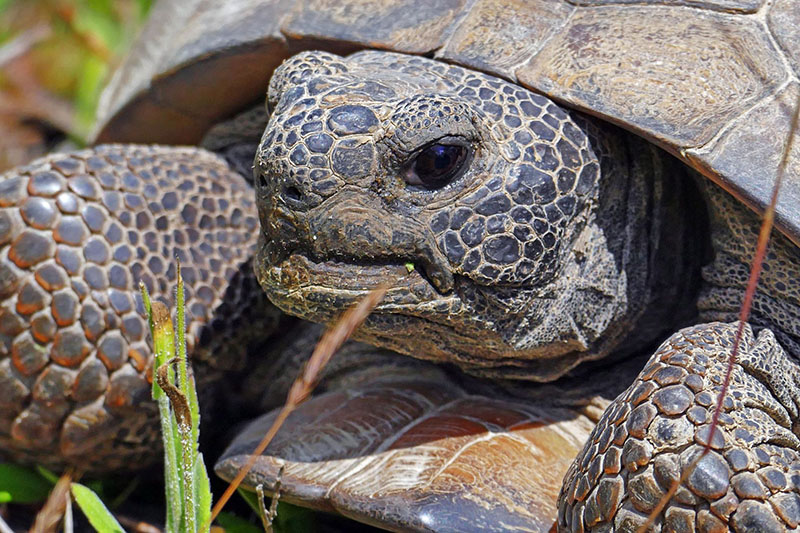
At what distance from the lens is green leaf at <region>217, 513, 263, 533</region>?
247cm

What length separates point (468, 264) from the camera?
6.69 ft

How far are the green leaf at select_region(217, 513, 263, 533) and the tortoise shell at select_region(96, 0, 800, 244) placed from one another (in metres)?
1.31

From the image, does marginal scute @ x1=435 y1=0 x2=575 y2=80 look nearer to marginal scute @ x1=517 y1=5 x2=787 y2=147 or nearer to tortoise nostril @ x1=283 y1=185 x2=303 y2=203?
marginal scute @ x1=517 y1=5 x2=787 y2=147

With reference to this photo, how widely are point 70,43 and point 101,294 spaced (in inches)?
113

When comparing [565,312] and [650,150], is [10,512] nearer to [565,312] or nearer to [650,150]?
[565,312]

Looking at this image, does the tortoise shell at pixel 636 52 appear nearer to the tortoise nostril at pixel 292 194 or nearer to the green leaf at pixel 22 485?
the tortoise nostril at pixel 292 194

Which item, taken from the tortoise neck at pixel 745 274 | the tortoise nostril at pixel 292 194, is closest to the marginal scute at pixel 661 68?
the tortoise neck at pixel 745 274

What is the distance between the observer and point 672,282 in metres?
2.45

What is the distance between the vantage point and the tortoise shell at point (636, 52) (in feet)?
6.53

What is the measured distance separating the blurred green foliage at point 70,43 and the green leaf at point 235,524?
2.87 m

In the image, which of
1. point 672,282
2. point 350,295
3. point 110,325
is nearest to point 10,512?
point 110,325

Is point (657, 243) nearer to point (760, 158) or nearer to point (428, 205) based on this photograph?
point (760, 158)

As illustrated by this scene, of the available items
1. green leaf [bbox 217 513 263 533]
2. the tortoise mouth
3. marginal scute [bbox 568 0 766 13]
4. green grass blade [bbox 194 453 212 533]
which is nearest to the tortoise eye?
the tortoise mouth

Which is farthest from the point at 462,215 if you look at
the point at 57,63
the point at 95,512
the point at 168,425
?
the point at 57,63
